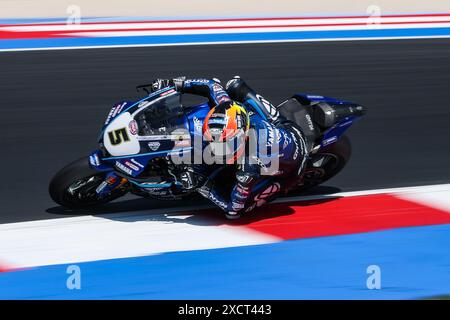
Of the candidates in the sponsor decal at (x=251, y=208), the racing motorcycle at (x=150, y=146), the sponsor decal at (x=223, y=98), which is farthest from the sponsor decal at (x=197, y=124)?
the sponsor decal at (x=251, y=208)

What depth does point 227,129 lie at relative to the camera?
6.04 meters

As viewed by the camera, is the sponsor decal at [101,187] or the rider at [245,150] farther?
the sponsor decal at [101,187]

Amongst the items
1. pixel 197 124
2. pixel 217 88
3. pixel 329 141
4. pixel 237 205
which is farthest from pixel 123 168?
pixel 329 141

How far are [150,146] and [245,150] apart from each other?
2.32ft

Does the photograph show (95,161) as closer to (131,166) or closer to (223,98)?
(131,166)

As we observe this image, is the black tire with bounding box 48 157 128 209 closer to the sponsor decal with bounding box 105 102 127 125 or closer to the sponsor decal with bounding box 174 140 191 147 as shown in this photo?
the sponsor decal with bounding box 105 102 127 125

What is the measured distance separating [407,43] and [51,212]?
7627mm

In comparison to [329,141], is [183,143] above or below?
below

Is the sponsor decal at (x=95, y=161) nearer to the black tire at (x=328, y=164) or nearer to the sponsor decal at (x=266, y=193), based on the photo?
the sponsor decal at (x=266, y=193)

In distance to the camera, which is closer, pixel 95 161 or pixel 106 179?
pixel 95 161

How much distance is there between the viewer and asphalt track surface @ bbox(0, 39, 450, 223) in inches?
306

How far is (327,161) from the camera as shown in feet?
23.7

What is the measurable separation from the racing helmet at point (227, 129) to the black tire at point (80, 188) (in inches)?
37.1

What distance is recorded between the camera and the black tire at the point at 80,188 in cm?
652
